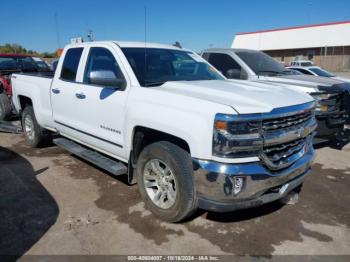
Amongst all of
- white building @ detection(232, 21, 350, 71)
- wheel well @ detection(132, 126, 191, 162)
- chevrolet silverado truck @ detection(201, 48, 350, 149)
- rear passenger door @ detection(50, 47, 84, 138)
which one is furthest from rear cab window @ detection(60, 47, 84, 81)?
white building @ detection(232, 21, 350, 71)

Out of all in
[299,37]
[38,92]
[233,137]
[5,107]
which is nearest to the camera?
[233,137]

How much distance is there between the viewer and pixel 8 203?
4.09 m

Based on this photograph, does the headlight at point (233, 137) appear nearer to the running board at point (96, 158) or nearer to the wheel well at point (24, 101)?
the running board at point (96, 158)

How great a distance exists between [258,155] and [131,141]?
1543mm

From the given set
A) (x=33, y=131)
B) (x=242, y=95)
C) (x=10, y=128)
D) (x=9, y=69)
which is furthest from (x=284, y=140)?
(x=9, y=69)

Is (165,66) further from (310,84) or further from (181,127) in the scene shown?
(310,84)

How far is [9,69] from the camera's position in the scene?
9.65 metres

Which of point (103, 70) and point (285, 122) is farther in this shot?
point (103, 70)

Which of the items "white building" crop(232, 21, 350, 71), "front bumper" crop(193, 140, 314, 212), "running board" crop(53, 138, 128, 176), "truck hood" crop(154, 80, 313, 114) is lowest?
"running board" crop(53, 138, 128, 176)

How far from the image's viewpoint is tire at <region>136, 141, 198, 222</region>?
128 inches

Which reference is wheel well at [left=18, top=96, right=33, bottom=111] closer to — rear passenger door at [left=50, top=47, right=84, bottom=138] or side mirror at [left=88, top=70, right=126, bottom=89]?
rear passenger door at [left=50, top=47, right=84, bottom=138]

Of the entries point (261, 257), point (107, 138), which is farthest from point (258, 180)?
point (107, 138)

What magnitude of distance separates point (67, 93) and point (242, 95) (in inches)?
113

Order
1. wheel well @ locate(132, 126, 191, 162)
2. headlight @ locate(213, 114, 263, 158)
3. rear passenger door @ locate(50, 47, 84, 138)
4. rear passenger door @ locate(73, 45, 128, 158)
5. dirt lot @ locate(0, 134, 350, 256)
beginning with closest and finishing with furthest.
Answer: headlight @ locate(213, 114, 263, 158)
dirt lot @ locate(0, 134, 350, 256)
wheel well @ locate(132, 126, 191, 162)
rear passenger door @ locate(73, 45, 128, 158)
rear passenger door @ locate(50, 47, 84, 138)
